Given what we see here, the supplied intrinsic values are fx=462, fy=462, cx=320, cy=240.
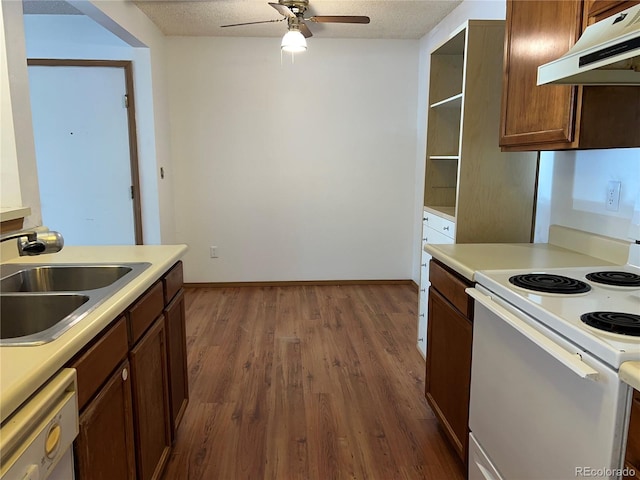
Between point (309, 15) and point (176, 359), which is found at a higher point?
point (309, 15)

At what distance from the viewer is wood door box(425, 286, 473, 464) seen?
1.83 meters

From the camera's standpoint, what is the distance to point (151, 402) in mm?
1691

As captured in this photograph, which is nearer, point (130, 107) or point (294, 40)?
point (294, 40)

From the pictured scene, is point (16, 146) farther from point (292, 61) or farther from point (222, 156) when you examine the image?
point (292, 61)

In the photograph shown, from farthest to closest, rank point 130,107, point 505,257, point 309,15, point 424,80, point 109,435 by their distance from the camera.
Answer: point 424,80 → point 130,107 → point 309,15 → point 505,257 → point 109,435

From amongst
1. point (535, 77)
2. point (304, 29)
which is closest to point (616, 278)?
point (535, 77)

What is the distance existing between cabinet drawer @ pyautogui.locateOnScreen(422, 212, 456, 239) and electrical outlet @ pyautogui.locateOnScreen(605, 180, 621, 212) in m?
0.76

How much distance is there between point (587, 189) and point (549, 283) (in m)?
0.79

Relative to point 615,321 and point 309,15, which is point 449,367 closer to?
point 615,321

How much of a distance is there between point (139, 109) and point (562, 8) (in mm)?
3308

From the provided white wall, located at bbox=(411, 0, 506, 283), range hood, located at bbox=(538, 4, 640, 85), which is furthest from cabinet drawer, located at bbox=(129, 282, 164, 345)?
white wall, located at bbox=(411, 0, 506, 283)

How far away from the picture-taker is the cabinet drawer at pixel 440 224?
257cm

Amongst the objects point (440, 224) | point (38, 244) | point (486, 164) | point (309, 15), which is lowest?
point (440, 224)

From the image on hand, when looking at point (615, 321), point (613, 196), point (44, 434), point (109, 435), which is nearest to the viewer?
point (44, 434)
